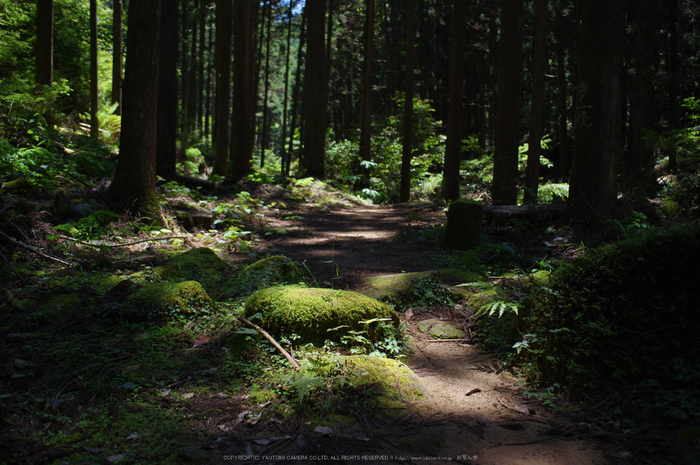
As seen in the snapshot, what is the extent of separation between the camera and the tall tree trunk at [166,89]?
10.9 m

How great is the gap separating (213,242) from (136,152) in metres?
2.17

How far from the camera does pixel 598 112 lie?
643cm

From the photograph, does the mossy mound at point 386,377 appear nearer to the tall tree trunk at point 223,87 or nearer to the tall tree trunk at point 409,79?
the tall tree trunk at point 223,87

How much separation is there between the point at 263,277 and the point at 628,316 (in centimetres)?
379

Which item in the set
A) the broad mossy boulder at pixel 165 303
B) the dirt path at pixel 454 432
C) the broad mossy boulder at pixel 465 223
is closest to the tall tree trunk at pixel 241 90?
the broad mossy boulder at pixel 465 223

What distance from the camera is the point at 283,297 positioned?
392cm

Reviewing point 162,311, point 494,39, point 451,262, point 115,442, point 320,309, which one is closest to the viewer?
point 115,442

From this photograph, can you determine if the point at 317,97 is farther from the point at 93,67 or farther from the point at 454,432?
the point at 454,432

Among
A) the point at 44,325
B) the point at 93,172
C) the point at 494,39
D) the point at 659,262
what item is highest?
the point at 494,39

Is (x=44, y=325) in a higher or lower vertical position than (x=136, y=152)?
lower

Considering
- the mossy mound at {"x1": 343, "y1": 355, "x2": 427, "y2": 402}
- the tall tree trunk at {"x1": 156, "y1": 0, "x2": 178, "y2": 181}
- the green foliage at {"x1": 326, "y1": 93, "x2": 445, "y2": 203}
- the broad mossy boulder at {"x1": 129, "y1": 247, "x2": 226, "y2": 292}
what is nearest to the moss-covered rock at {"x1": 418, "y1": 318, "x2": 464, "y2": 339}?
the mossy mound at {"x1": 343, "y1": 355, "x2": 427, "y2": 402}

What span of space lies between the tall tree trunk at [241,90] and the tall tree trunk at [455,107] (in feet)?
22.7

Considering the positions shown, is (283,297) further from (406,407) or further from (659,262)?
(659,262)

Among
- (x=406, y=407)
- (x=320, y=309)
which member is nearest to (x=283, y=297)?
(x=320, y=309)
